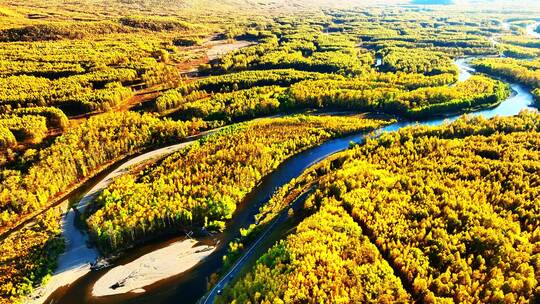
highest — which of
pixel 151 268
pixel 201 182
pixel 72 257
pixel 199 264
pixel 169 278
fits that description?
pixel 201 182

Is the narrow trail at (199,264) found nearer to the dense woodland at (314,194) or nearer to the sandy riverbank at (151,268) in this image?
the sandy riverbank at (151,268)

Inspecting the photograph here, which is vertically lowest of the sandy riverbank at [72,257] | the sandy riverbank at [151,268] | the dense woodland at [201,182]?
the sandy riverbank at [151,268]

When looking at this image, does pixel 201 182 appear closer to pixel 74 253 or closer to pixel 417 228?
pixel 74 253

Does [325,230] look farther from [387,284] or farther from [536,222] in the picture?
[536,222]

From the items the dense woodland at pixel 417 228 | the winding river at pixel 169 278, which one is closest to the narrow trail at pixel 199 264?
the winding river at pixel 169 278

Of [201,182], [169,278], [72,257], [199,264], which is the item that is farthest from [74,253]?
[201,182]

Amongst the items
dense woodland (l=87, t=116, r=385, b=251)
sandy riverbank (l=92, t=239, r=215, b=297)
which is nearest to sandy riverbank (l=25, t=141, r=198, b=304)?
dense woodland (l=87, t=116, r=385, b=251)

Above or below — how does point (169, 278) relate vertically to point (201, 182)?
below

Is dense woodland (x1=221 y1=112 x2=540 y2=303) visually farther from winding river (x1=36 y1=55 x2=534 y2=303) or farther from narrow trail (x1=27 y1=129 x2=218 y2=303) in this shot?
narrow trail (x1=27 y1=129 x2=218 y2=303)

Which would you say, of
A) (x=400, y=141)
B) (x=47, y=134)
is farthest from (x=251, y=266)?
(x=47, y=134)

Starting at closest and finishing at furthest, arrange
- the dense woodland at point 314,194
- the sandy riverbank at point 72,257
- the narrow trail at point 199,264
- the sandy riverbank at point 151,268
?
the dense woodland at point 314,194 → the narrow trail at point 199,264 → the sandy riverbank at point 72,257 → the sandy riverbank at point 151,268
